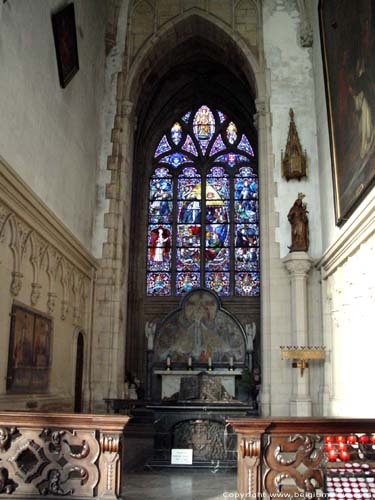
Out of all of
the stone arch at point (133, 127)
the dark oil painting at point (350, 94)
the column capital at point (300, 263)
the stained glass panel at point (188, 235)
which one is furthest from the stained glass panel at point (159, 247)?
the dark oil painting at point (350, 94)

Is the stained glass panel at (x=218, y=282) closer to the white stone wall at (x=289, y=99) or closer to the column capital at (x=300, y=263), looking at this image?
the white stone wall at (x=289, y=99)

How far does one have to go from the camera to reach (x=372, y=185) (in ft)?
27.5

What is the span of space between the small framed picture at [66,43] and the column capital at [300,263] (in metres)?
5.55

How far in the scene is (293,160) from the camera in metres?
13.4

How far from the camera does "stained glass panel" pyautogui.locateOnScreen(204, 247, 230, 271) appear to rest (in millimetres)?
18094

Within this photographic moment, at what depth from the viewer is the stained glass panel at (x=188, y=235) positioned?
1833 cm

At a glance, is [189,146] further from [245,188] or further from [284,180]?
[284,180]

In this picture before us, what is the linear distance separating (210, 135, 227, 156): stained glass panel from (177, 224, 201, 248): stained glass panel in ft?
8.15

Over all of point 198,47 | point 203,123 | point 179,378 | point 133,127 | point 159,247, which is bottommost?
point 179,378

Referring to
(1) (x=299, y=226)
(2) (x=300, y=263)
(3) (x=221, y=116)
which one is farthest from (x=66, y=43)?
(3) (x=221, y=116)

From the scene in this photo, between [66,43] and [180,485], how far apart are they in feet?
24.8

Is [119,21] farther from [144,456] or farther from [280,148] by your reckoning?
[144,456]

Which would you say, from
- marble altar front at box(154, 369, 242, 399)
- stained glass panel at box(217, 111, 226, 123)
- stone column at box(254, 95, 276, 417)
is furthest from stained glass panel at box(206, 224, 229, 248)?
stone column at box(254, 95, 276, 417)

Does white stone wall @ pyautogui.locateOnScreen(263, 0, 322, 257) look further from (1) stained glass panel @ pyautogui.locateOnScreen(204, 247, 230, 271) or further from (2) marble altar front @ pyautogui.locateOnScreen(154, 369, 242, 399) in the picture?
(1) stained glass panel @ pyautogui.locateOnScreen(204, 247, 230, 271)
